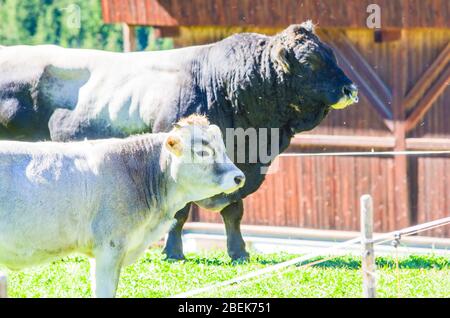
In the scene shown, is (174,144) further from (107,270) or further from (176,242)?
(176,242)

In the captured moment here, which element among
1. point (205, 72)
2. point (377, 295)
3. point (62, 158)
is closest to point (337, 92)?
point (205, 72)

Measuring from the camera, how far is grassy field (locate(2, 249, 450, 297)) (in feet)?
39.1

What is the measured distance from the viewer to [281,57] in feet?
45.2

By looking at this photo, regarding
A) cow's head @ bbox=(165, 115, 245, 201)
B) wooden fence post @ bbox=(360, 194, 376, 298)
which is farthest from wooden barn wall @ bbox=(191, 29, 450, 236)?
cow's head @ bbox=(165, 115, 245, 201)

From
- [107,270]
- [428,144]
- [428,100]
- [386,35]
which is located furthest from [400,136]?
[107,270]

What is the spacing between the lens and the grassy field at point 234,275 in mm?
11922

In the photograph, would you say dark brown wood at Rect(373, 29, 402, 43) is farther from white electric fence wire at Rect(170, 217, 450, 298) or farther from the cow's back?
the cow's back

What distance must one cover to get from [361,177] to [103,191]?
266 inches

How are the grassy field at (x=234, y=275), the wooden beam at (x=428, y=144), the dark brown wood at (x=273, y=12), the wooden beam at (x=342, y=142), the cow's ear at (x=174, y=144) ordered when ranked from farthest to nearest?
the wooden beam at (x=342, y=142) → the wooden beam at (x=428, y=144) → the dark brown wood at (x=273, y=12) → the grassy field at (x=234, y=275) → the cow's ear at (x=174, y=144)

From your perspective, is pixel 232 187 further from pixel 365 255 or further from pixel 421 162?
pixel 421 162

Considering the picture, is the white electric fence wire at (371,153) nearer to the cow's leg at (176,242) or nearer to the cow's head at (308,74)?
the cow's head at (308,74)

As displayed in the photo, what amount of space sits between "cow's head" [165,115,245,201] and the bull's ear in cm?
284

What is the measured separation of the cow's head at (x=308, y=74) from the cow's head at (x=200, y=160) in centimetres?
287

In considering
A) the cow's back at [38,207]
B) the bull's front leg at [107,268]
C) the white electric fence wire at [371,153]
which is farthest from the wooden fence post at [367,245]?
the white electric fence wire at [371,153]
